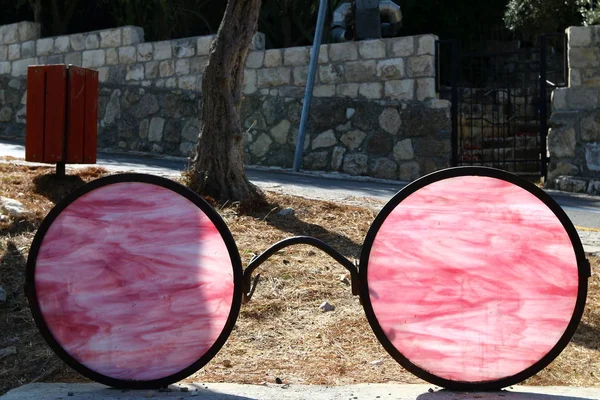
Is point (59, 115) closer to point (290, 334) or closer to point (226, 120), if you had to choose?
point (226, 120)

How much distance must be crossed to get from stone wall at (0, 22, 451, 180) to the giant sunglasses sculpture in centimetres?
844

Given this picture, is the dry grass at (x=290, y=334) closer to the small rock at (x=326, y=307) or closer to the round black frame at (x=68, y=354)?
the small rock at (x=326, y=307)

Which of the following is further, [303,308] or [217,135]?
[217,135]

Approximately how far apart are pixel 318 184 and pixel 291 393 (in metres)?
6.85

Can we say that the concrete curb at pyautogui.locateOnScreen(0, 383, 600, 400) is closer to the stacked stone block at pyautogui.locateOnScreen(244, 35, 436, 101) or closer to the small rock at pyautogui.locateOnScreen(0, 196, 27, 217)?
the small rock at pyautogui.locateOnScreen(0, 196, 27, 217)

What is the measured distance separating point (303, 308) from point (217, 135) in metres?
2.87

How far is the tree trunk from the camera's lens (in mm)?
6984

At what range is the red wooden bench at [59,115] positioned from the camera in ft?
25.0

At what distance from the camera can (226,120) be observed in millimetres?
7105

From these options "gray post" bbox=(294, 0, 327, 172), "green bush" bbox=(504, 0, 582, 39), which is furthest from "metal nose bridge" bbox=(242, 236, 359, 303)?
"green bush" bbox=(504, 0, 582, 39)

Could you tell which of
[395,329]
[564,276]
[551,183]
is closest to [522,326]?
[564,276]

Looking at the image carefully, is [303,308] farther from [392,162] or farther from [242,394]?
[392,162]

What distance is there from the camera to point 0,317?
14.5 ft

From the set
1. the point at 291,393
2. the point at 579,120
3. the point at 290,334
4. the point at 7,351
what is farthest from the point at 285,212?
the point at 579,120
